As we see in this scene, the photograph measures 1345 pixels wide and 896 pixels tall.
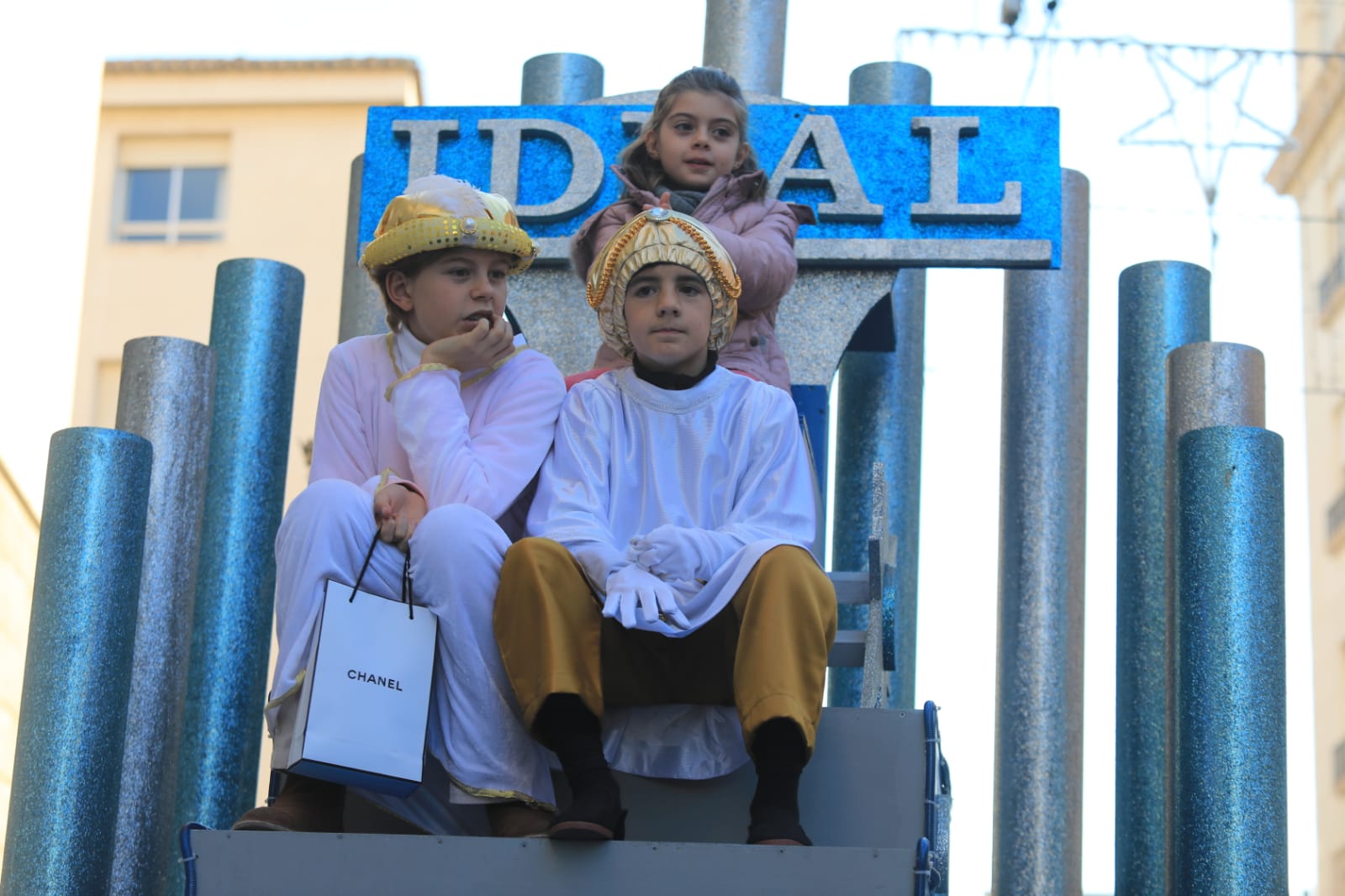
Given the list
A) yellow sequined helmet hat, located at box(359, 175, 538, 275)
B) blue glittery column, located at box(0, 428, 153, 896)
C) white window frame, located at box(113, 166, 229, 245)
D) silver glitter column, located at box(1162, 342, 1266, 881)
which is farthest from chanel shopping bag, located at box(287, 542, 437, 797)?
white window frame, located at box(113, 166, 229, 245)

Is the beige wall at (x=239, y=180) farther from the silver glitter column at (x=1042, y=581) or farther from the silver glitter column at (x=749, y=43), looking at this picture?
the silver glitter column at (x=1042, y=581)

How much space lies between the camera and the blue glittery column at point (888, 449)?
7418 mm

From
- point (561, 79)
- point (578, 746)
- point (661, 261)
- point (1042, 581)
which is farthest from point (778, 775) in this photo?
point (561, 79)

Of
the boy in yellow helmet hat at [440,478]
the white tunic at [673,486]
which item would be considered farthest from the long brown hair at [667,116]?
the white tunic at [673,486]

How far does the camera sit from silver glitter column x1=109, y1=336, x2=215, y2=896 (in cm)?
639

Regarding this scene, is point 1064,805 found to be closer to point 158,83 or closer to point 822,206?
point 822,206

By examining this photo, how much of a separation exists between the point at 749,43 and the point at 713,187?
2.28 metres

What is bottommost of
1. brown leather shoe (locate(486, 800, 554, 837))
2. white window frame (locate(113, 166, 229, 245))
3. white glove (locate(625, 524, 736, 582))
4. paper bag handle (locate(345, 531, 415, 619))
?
brown leather shoe (locate(486, 800, 554, 837))

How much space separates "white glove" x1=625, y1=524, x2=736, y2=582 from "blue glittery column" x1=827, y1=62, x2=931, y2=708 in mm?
2969

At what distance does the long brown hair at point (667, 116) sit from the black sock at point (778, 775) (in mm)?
2349

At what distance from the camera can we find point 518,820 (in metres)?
4.19

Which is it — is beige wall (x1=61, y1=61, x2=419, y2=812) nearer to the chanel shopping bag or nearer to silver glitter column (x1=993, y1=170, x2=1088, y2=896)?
silver glitter column (x1=993, y1=170, x2=1088, y2=896)

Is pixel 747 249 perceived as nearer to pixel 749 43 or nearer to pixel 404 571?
pixel 404 571

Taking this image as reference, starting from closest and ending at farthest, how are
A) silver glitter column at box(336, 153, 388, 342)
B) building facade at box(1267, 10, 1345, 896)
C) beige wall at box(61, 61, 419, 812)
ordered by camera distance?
1. silver glitter column at box(336, 153, 388, 342)
2. beige wall at box(61, 61, 419, 812)
3. building facade at box(1267, 10, 1345, 896)
